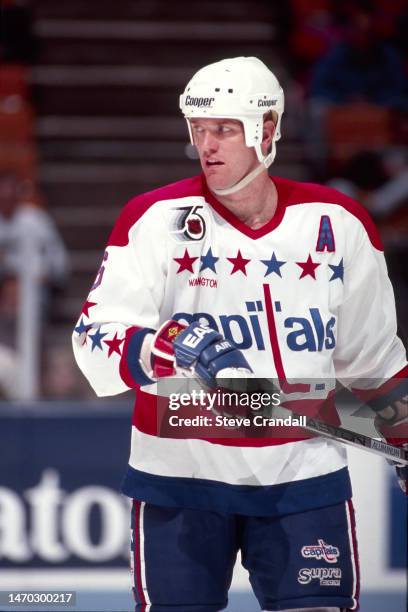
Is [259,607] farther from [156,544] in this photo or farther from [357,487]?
[357,487]

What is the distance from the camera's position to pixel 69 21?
736 centimetres

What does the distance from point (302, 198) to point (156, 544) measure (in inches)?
31.6

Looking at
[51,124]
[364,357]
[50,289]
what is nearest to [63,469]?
[50,289]

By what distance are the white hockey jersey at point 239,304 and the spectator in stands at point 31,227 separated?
2.39 meters

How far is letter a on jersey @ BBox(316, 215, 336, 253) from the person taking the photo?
247cm

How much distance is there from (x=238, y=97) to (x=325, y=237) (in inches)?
13.9

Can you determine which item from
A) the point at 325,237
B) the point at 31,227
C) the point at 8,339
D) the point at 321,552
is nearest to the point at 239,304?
the point at 325,237

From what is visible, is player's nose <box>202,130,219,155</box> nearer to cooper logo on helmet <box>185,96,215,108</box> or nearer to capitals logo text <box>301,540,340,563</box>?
cooper logo on helmet <box>185,96,215,108</box>

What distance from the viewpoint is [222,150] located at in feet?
7.83

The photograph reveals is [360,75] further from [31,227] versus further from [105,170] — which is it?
[31,227]

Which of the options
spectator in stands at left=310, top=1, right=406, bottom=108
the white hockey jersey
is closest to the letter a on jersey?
the white hockey jersey

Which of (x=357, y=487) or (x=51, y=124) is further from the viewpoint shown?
(x=51, y=124)

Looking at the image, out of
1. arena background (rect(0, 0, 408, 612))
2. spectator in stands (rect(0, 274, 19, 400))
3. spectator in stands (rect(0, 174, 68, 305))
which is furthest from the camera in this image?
spectator in stands (rect(0, 174, 68, 305))

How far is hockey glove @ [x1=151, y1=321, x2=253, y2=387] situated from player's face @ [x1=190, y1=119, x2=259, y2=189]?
34 cm
